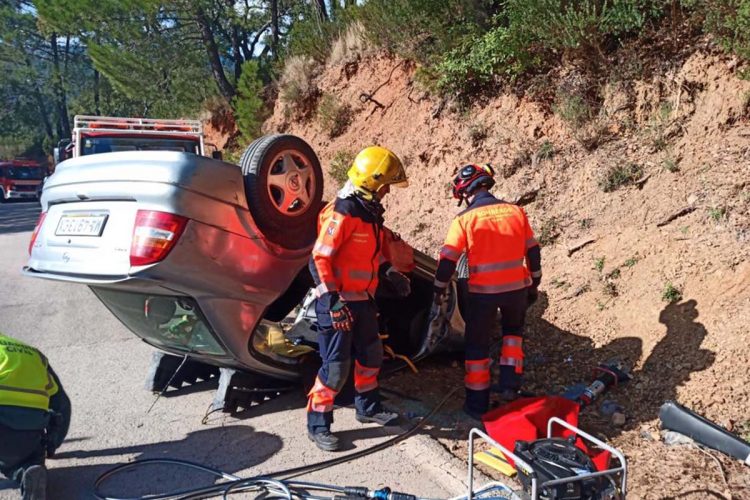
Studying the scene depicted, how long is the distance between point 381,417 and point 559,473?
5.20 ft

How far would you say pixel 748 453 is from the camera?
309cm

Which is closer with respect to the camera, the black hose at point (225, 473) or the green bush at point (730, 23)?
the black hose at point (225, 473)

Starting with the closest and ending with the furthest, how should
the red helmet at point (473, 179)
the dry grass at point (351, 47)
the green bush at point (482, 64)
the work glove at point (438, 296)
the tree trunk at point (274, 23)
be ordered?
the work glove at point (438, 296), the red helmet at point (473, 179), the green bush at point (482, 64), the dry grass at point (351, 47), the tree trunk at point (274, 23)

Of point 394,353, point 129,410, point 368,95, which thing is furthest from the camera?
point 368,95

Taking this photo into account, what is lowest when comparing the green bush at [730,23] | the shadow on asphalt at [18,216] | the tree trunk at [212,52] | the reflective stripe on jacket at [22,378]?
the shadow on asphalt at [18,216]

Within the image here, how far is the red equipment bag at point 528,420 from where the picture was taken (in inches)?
130

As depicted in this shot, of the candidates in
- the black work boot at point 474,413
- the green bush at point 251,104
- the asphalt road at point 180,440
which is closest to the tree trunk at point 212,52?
the green bush at point 251,104

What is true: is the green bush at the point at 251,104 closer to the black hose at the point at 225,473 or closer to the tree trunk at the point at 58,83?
the black hose at the point at 225,473

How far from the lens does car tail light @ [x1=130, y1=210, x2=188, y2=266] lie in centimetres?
307

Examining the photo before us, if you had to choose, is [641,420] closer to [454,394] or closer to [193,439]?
[454,394]

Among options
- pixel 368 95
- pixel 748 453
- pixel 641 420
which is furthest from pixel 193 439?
pixel 368 95

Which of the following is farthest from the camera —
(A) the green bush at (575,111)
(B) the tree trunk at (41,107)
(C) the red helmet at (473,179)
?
(B) the tree trunk at (41,107)

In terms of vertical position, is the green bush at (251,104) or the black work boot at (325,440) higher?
the green bush at (251,104)

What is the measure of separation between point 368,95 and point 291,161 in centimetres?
767
